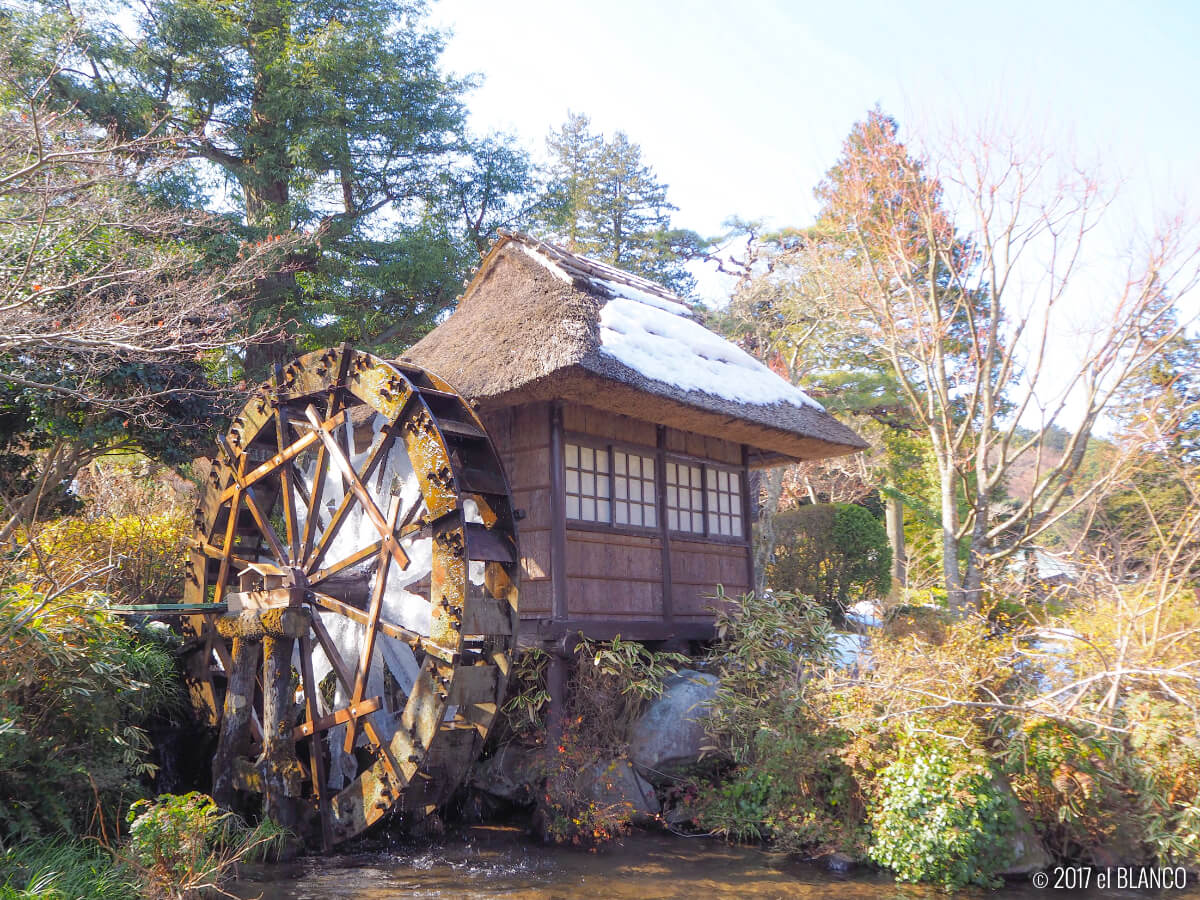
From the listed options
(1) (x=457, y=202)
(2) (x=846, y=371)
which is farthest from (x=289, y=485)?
(2) (x=846, y=371)

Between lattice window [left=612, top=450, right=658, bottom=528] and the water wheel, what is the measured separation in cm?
150

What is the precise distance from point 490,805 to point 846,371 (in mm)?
13371

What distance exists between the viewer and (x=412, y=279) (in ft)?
45.6

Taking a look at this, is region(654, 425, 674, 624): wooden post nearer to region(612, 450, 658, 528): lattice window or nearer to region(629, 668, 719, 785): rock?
region(612, 450, 658, 528): lattice window

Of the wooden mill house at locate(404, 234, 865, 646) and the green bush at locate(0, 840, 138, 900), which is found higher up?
the wooden mill house at locate(404, 234, 865, 646)

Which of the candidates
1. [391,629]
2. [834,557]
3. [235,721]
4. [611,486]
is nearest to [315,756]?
[235,721]

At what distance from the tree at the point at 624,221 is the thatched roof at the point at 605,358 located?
41.3 ft

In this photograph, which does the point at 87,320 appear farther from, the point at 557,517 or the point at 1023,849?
the point at 1023,849

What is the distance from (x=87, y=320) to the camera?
7.11 metres

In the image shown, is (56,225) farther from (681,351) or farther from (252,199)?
(252,199)

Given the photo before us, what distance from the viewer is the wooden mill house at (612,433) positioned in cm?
817

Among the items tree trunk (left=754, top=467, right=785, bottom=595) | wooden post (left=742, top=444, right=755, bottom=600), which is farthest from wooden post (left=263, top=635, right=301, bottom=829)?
tree trunk (left=754, top=467, right=785, bottom=595)

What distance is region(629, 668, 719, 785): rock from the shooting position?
8.12 meters

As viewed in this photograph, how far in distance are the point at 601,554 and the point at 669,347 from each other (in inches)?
86.4
